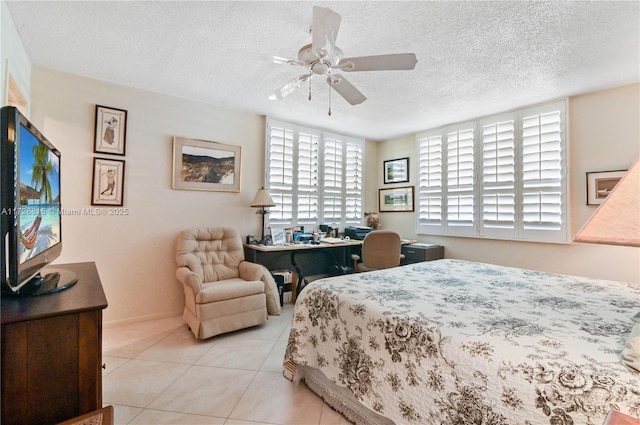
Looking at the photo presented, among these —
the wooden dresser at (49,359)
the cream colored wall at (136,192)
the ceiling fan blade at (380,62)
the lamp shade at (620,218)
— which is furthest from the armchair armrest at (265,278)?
the lamp shade at (620,218)

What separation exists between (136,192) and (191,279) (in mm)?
1169

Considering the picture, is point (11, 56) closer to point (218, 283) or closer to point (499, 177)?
point (218, 283)

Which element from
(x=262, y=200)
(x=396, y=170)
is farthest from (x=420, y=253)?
(x=262, y=200)

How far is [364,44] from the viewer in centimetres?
206

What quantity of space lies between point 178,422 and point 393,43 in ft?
9.10

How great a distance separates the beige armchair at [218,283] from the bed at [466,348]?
3.07ft

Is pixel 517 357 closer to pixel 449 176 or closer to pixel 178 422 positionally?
pixel 178 422

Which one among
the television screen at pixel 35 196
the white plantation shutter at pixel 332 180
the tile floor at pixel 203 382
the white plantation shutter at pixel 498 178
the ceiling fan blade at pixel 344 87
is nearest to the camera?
the television screen at pixel 35 196

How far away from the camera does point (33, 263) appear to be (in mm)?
1066

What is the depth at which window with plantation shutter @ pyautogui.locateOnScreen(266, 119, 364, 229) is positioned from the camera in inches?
152

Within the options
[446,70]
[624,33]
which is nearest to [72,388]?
[446,70]

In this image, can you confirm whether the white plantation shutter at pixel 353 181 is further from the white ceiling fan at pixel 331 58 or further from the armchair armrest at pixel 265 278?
the white ceiling fan at pixel 331 58

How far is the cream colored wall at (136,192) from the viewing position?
2.62 metres

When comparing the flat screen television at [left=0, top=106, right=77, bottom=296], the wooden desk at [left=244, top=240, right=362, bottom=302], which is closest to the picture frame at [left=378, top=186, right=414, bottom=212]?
the wooden desk at [left=244, top=240, right=362, bottom=302]
